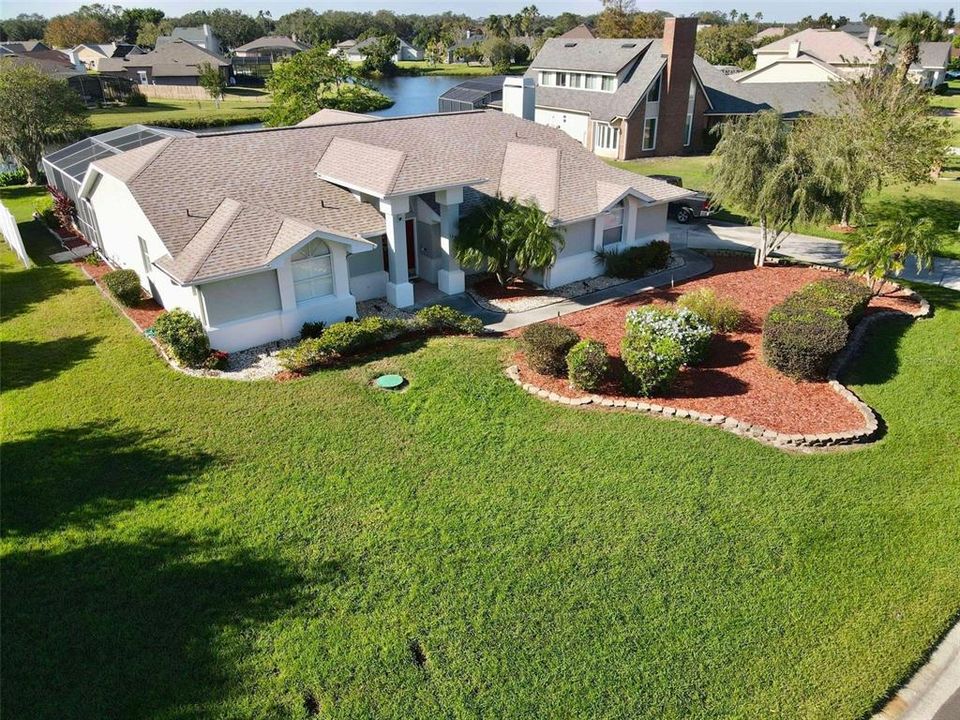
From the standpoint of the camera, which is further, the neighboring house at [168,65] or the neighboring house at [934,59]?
the neighboring house at [168,65]

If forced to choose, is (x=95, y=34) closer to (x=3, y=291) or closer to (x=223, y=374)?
(x=3, y=291)

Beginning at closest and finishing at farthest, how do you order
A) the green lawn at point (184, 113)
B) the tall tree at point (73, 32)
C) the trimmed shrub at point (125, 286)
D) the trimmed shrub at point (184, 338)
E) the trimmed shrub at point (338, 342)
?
the trimmed shrub at point (184, 338), the trimmed shrub at point (338, 342), the trimmed shrub at point (125, 286), the green lawn at point (184, 113), the tall tree at point (73, 32)

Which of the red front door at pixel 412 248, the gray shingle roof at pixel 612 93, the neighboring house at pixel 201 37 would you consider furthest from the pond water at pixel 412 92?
the red front door at pixel 412 248

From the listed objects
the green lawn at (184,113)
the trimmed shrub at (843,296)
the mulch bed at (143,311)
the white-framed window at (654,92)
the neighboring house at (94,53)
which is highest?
the neighboring house at (94,53)

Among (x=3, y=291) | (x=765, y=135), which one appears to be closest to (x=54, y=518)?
(x=3, y=291)

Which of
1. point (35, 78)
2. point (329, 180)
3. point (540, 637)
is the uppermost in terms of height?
point (35, 78)

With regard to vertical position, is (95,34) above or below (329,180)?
above

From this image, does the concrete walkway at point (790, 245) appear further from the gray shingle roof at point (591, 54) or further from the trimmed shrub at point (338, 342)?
the gray shingle roof at point (591, 54)

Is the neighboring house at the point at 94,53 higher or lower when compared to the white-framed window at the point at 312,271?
higher
